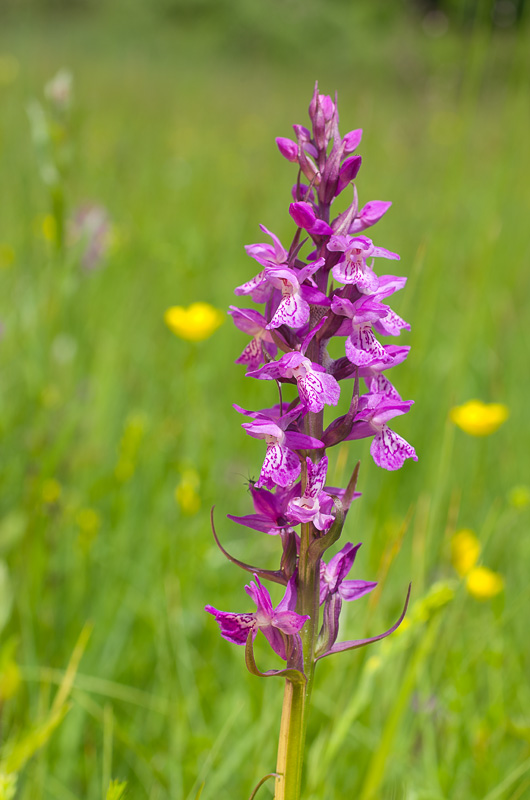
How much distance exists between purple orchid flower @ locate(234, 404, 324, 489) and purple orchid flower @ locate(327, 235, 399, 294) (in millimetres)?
164

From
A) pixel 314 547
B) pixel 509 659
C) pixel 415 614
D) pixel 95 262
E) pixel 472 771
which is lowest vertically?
pixel 472 771

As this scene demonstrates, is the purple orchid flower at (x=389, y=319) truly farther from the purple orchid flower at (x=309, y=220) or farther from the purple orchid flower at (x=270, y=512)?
the purple orchid flower at (x=270, y=512)

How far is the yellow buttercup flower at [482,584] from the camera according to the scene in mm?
1657

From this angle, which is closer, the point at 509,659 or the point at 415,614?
the point at 415,614

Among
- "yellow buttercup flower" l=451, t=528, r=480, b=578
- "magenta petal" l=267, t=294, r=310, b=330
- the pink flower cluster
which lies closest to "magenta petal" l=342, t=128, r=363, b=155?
the pink flower cluster

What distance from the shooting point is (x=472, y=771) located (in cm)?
144

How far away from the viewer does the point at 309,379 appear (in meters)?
0.81

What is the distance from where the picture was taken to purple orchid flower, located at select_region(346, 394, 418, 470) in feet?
2.90

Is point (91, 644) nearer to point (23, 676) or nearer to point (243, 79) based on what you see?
point (23, 676)

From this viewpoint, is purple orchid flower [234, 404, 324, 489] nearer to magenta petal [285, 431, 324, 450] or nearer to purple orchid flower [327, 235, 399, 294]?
magenta petal [285, 431, 324, 450]

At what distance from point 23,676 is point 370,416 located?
0.99 metres

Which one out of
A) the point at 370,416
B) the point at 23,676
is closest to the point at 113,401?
the point at 23,676

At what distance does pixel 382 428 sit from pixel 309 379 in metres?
0.14

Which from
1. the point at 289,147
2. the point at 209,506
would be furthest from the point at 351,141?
the point at 209,506
